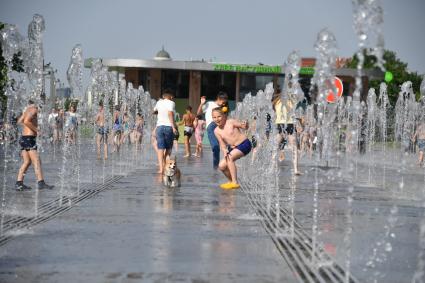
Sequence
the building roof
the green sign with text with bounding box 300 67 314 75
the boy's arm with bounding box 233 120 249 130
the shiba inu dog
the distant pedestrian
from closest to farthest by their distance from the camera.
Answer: the shiba inu dog < the boy's arm with bounding box 233 120 249 130 < the distant pedestrian < the building roof < the green sign with text with bounding box 300 67 314 75

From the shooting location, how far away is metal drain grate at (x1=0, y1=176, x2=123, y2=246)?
7.77 metres

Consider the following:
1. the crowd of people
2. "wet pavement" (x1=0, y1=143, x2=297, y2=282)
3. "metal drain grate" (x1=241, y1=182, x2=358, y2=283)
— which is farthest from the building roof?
"metal drain grate" (x1=241, y1=182, x2=358, y2=283)

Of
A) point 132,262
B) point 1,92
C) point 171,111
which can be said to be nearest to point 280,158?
point 171,111

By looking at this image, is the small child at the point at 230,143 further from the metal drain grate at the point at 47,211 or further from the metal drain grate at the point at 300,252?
the metal drain grate at the point at 300,252

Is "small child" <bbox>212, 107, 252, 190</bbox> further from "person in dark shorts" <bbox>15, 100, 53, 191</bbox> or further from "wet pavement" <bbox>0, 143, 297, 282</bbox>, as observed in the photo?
"person in dark shorts" <bbox>15, 100, 53, 191</bbox>

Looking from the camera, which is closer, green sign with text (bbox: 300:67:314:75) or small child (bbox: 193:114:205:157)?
small child (bbox: 193:114:205:157)

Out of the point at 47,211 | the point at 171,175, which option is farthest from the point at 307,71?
the point at 47,211

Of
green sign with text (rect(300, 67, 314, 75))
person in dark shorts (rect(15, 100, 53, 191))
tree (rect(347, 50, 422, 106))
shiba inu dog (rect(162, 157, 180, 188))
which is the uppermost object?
tree (rect(347, 50, 422, 106))

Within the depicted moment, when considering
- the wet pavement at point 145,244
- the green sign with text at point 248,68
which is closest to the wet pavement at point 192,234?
the wet pavement at point 145,244

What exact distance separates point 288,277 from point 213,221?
2976 mm

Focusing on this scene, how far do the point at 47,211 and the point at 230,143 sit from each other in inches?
181

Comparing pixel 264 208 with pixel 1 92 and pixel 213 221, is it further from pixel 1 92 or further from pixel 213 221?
pixel 1 92

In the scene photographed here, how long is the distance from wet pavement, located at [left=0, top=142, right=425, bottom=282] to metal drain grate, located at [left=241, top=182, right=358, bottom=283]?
4 cm

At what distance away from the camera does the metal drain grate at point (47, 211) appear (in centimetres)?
777
